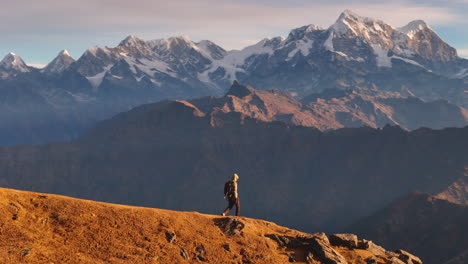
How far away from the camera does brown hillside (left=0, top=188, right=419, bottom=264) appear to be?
3675cm

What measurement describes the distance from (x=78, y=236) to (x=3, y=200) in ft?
22.5

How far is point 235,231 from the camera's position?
4500 cm

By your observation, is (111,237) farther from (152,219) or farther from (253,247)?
(253,247)

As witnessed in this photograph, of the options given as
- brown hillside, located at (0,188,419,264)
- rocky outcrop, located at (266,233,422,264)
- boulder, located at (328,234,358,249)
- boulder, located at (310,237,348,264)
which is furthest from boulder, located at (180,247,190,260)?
boulder, located at (328,234,358,249)

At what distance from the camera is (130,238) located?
40094 millimetres

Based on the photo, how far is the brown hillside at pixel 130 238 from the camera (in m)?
36.8

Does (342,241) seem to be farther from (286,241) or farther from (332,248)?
(286,241)

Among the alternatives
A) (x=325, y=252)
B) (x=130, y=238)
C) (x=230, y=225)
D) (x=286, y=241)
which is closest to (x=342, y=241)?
(x=325, y=252)

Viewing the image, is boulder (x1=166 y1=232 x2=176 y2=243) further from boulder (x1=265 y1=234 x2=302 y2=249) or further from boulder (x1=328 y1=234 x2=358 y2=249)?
boulder (x1=328 y1=234 x2=358 y2=249)

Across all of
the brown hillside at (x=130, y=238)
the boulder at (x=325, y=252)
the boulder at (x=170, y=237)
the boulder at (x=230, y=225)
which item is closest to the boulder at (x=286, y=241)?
the brown hillside at (x=130, y=238)

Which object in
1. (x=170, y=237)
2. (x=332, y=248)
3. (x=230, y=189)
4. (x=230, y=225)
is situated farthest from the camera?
(x=230, y=189)

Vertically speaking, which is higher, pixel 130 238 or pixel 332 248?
pixel 130 238

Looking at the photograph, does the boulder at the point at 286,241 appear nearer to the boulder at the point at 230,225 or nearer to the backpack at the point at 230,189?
the boulder at the point at 230,225

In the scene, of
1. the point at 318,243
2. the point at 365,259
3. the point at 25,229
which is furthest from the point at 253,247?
the point at 25,229
